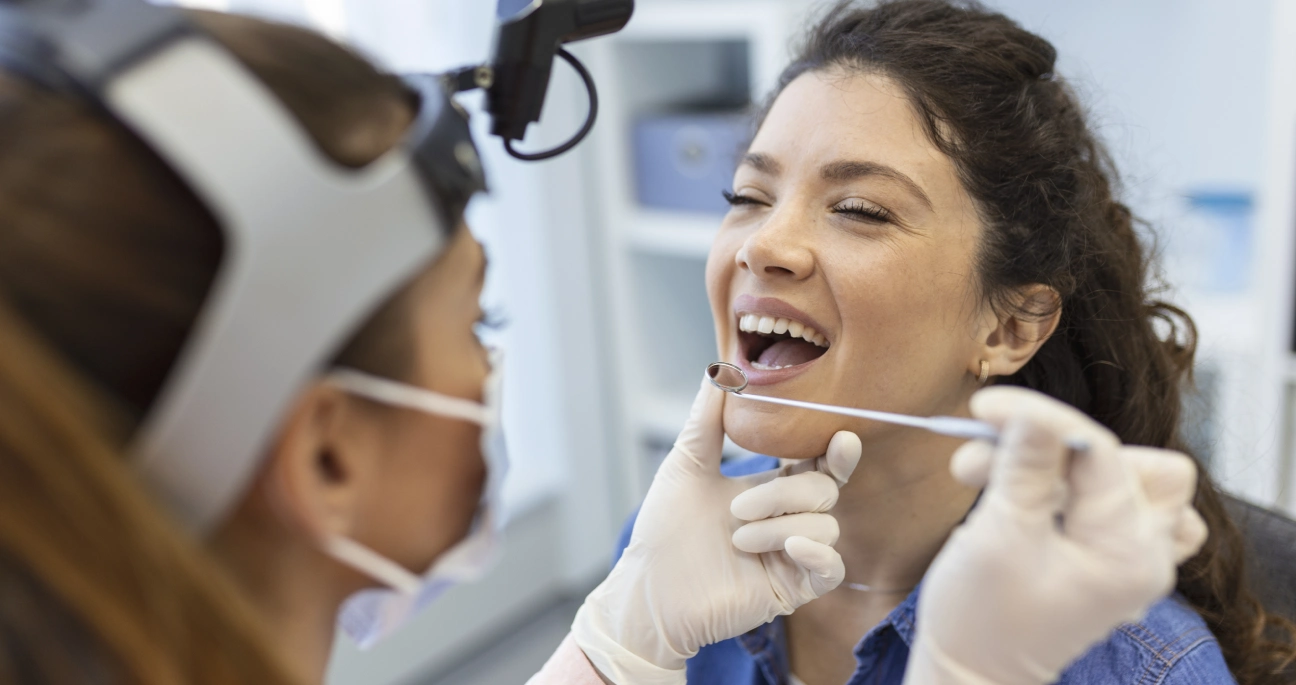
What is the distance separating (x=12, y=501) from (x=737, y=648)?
3.13 ft

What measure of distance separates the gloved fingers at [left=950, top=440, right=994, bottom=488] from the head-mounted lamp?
432mm

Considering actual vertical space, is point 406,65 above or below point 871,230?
below

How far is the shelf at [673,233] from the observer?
248 cm

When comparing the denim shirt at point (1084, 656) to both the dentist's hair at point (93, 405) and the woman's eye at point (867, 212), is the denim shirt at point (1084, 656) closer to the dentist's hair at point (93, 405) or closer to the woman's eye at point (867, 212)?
the woman's eye at point (867, 212)

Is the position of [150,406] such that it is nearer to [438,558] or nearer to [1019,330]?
[438,558]

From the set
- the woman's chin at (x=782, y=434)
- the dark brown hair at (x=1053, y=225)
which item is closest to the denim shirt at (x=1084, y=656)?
the dark brown hair at (x=1053, y=225)

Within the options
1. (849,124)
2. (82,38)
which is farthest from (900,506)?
(82,38)

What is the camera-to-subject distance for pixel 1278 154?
1749mm

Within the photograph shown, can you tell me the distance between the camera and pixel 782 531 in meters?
1.13

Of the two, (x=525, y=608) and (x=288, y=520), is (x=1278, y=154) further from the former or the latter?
(x=525, y=608)

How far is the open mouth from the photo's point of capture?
1245mm

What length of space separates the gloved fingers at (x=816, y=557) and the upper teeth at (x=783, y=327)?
25 centimetres

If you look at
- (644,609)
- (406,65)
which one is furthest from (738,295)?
(406,65)

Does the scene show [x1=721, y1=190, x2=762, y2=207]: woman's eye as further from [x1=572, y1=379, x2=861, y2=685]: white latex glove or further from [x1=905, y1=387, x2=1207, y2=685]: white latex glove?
[x1=905, y1=387, x2=1207, y2=685]: white latex glove
